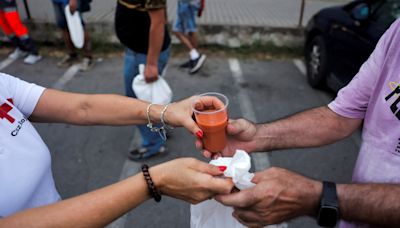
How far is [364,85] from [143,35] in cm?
198

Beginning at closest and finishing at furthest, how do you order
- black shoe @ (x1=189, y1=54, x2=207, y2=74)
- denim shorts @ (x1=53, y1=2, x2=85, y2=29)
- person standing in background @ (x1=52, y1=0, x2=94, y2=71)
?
person standing in background @ (x1=52, y1=0, x2=94, y2=71)
denim shorts @ (x1=53, y1=2, x2=85, y2=29)
black shoe @ (x1=189, y1=54, x2=207, y2=74)

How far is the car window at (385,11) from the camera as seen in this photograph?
11.3 feet

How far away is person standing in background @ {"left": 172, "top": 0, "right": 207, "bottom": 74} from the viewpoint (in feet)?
17.4

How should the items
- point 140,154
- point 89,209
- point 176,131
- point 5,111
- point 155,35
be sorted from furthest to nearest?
point 176,131
point 140,154
point 155,35
point 5,111
point 89,209

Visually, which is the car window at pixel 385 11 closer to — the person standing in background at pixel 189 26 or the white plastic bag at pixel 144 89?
the white plastic bag at pixel 144 89

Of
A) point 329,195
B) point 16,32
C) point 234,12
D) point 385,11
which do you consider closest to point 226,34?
point 234,12

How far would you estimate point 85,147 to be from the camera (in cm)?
350

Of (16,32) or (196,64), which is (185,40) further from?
(16,32)

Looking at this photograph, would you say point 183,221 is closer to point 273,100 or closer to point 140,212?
point 140,212

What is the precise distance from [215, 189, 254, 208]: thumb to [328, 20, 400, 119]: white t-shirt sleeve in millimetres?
656

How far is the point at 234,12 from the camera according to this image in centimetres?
812

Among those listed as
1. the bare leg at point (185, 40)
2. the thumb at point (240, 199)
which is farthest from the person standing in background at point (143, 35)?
the bare leg at point (185, 40)

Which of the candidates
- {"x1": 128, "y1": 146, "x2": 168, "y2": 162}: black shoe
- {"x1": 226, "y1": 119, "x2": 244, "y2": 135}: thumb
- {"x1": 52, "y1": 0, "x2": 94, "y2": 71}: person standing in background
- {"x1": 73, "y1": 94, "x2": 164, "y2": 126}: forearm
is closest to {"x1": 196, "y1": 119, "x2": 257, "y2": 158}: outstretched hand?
{"x1": 226, "y1": 119, "x2": 244, "y2": 135}: thumb

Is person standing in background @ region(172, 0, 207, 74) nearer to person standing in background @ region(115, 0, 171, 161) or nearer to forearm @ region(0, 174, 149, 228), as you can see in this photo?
person standing in background @ region(115, 0, 171, 161)
